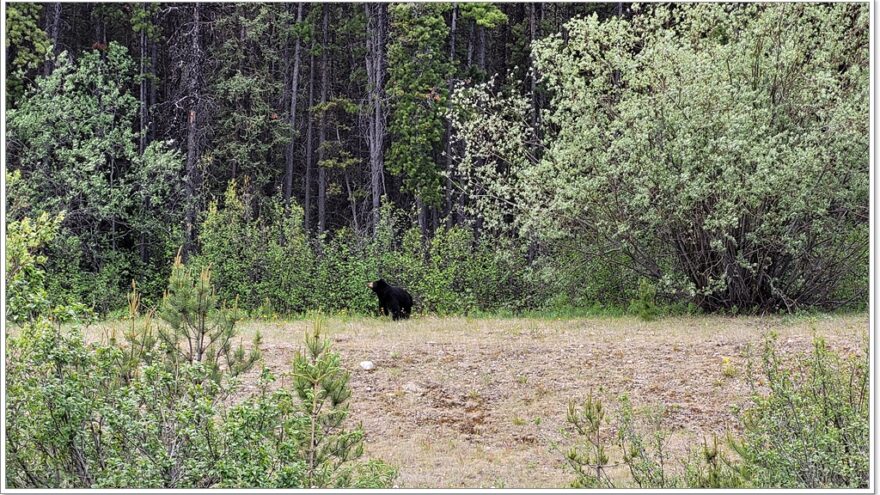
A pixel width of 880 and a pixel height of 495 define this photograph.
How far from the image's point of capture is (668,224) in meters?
15.9

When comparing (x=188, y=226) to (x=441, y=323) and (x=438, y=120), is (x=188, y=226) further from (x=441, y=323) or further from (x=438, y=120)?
(x=441, y=323)

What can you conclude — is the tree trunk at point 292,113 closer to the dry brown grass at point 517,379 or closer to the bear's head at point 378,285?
the bear's head at point 378,285

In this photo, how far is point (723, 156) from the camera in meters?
14.9

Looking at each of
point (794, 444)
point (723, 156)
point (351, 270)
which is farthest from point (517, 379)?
point (351, 270)

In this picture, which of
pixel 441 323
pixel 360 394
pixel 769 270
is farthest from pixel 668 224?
pixel 360 394

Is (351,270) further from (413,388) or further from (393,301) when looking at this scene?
(413,388)

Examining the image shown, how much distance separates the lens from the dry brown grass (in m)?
9.30

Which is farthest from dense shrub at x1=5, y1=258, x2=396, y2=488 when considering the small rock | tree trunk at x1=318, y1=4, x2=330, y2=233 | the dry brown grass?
tree trunk at x1=318, y1=4, x2=330, y2=233

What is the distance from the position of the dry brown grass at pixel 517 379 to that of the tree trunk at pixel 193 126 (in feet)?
30.8

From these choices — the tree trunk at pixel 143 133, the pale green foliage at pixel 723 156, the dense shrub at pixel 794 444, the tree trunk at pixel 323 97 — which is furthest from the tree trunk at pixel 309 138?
the dense shrub at pixel 794 444

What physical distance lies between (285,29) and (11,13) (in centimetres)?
1022

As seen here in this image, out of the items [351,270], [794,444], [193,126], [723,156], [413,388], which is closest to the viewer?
[794,444]

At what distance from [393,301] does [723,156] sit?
6.11m

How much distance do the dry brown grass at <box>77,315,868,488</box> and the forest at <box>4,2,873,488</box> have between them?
0.24ft
